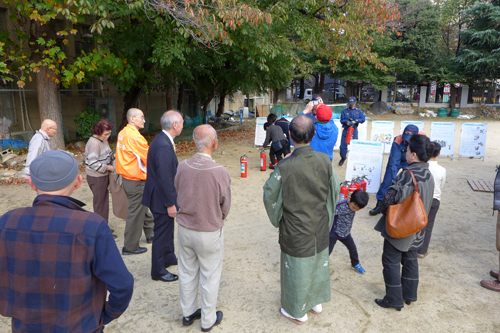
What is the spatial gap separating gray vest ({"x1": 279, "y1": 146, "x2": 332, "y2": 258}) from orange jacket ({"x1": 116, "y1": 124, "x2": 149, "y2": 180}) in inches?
80.4

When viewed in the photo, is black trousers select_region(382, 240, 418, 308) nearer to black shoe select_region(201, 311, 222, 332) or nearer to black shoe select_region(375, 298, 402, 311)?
black shoe select_region(375, 298, 402, 311)

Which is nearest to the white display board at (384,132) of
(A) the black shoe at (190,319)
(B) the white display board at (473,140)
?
(B) the white display board at (473,140)

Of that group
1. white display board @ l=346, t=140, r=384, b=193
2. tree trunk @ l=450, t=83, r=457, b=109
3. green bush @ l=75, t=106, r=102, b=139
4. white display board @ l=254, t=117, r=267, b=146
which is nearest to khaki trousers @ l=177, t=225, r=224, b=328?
white display board @ l=346, t=140, r=384, b=193

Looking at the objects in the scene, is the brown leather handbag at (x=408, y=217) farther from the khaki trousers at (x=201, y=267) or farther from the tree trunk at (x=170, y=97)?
the tree trunk at (x=170, y=97)

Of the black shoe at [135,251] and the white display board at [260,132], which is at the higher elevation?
the white display board at [260,132]

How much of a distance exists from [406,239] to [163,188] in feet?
8.26

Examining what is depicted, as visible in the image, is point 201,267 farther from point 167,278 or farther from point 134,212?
point 134,212

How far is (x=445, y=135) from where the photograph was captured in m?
10.5

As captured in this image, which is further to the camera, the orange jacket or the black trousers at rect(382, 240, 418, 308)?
the orange jacket

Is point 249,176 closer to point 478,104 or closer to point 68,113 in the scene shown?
point 68,113

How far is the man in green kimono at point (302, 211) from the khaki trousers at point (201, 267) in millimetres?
593

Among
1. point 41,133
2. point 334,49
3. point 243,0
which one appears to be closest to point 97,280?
point 41,133

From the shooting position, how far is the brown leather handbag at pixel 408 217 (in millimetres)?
3113

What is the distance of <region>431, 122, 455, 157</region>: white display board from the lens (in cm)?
1048
